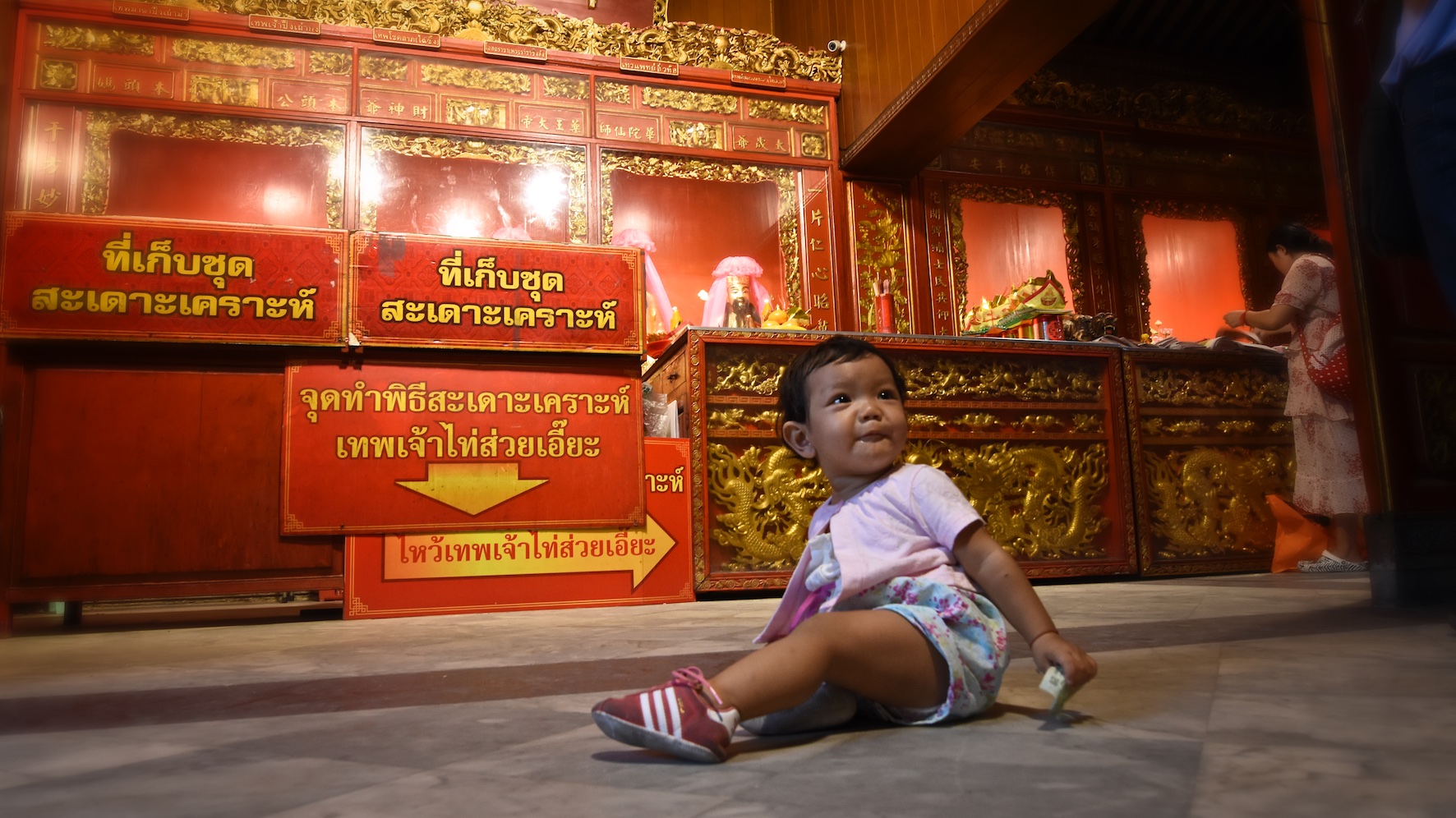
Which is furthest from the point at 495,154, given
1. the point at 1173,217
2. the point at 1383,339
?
the point at 1173,217

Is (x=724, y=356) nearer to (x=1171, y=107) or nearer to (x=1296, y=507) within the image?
(x=1296, y=507)

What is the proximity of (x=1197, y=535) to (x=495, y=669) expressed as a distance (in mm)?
3449

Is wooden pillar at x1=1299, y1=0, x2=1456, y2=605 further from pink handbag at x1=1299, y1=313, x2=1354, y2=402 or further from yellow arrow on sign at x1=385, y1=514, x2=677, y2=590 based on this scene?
yellow arrow on sign at x1=385, y1=514, x2=677, y2=590

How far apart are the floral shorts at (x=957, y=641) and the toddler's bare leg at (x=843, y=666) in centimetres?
2

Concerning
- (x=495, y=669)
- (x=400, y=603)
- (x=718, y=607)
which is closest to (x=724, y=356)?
(x=718, y=607)

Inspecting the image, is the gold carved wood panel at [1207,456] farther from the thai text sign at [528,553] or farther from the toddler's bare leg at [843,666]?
the toddler's bare leg at [843,666]

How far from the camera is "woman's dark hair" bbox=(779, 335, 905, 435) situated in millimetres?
1197

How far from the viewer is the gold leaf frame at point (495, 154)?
547 centimetres

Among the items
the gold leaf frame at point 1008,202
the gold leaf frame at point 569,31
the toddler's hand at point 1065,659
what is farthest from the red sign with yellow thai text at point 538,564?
the gold leaf frame at point 569,31

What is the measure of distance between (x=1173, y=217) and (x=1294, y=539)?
3748mm

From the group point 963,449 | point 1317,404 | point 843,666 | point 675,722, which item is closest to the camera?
point 675,722

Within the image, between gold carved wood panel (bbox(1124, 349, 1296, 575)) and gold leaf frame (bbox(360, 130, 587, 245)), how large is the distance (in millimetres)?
3408

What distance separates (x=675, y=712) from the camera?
881 millimetres

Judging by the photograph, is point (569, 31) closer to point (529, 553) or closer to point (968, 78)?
point (968, 78)
